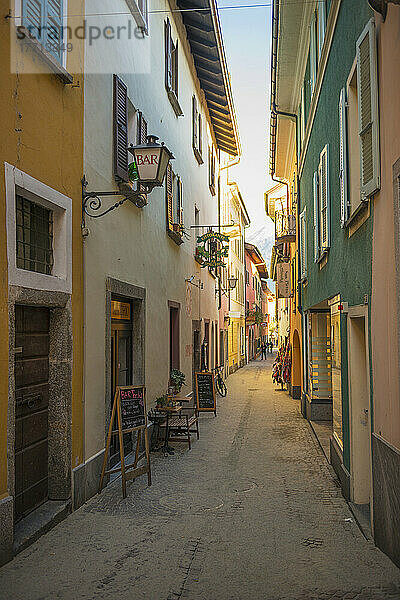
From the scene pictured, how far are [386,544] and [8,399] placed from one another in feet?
11.8

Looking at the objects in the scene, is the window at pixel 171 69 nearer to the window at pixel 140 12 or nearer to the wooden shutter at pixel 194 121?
the window at pixel 140 12

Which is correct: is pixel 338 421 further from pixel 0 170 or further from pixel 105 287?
pixel 0 170

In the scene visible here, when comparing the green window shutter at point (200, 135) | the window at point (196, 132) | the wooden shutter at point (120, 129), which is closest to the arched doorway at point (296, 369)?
the window at point (196, 132)

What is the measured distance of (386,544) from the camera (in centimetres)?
551

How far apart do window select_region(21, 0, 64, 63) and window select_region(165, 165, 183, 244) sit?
6.45m

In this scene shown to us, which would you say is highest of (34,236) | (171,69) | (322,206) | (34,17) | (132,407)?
(171,69)

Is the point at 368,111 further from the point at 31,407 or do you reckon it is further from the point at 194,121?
the point at 194,121

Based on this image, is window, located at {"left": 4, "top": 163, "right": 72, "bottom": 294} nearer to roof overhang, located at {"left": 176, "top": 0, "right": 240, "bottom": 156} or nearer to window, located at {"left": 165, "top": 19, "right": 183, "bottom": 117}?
roof overhang, located at {"left": 176, "top": 0, "right": 240, "bottom": 156}

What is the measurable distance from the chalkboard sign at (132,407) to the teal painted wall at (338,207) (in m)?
2.76

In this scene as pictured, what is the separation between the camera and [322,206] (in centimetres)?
1005

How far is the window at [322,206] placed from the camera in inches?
367

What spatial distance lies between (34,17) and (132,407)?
194 inches

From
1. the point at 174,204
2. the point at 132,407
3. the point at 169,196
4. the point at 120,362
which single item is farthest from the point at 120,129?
the point at 174,204

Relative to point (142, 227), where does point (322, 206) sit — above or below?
above
